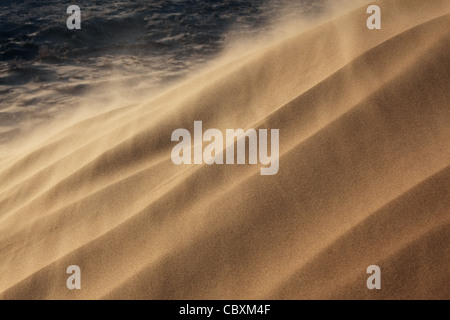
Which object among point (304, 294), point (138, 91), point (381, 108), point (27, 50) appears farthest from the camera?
point (27, 50)

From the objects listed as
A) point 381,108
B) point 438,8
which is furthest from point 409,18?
point 381,108

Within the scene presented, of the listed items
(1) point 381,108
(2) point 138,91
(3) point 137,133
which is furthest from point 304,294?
(2) point 138,91

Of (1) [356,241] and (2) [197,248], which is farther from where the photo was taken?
(2) [197,248]

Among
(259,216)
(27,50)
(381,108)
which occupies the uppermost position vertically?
(27,50)

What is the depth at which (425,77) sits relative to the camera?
1.78m

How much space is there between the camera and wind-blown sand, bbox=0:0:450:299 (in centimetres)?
133

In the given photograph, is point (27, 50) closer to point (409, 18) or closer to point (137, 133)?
point (137, 133)

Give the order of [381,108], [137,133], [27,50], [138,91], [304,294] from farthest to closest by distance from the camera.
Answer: [27,50] < [138,91] < [137,133] < [381,108] < [304,294]

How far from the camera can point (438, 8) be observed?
235 centimetres

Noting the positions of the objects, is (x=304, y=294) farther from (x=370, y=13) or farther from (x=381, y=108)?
(x=370, y=13)

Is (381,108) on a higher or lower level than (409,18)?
lower

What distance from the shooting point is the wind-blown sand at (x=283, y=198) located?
1.33 m

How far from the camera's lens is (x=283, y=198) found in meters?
1.55

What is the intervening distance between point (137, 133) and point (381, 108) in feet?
3.56
